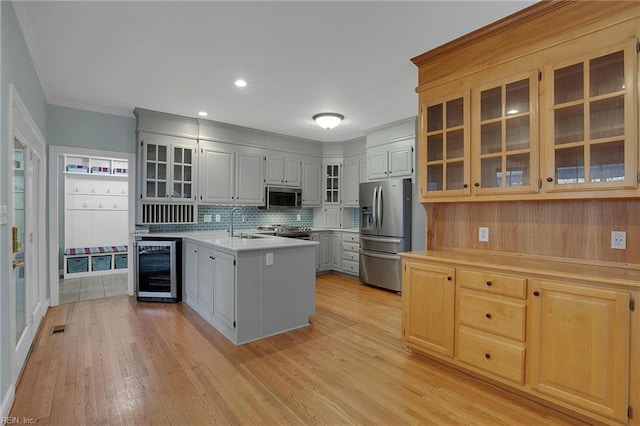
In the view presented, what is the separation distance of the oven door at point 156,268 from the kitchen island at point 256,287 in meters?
0.87

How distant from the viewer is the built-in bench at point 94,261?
5645 millimetres

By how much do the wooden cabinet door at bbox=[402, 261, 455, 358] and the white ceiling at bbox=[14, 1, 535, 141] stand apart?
1.90m

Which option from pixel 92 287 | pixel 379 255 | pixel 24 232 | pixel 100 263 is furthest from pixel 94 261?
pixel 379 255

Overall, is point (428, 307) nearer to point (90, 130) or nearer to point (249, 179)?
point (249, 179)

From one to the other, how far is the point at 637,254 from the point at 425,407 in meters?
1.69

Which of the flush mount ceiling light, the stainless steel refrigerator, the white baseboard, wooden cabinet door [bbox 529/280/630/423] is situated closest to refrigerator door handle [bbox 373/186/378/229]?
the stainless steel refrigerator

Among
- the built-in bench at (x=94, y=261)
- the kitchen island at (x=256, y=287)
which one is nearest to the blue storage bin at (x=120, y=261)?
the built-in bench at (x=94, y=261)

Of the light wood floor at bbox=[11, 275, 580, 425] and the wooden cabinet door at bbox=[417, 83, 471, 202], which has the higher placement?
the wooden cabinet door at bbox=[417, 83, 471, 202]

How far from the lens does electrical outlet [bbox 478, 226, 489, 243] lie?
2707 mm

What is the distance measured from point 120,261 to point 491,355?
21.1 feet

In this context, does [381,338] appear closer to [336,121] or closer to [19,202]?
[336,121]

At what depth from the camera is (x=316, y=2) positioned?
2119 mm

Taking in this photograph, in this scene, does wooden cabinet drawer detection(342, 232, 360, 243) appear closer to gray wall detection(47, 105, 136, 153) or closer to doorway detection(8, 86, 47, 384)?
gray wall detection(47, 105, 136, 153)

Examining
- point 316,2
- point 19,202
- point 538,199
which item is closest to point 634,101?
point 538,199
